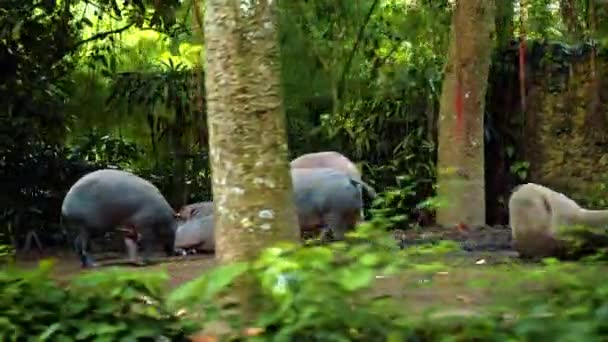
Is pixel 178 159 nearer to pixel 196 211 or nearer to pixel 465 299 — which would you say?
pixel 196 211

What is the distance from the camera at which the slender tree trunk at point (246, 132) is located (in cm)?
296

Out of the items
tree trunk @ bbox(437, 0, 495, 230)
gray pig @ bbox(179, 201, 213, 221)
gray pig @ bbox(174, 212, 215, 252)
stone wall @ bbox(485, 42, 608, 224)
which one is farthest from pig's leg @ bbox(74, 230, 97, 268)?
stone wall @ bbox(485, 42, 608, 224)

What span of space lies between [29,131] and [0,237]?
1.04 m

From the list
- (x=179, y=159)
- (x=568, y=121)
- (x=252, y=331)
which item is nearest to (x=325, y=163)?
(x=179, y=159)

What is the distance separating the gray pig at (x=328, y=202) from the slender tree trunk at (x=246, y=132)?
3.54 m

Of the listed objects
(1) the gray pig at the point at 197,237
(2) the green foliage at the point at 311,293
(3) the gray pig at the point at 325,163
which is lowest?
(1) the gray pig at the point at 197,237

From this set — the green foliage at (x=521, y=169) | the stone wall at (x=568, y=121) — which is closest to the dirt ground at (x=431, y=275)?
the green foliage at (x=521, y=169)

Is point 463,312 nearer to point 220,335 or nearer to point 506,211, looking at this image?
point 220,335

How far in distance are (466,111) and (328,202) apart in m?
1.58

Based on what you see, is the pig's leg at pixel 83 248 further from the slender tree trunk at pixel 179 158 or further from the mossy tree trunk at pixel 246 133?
the mossy tree trunk at pixel 246 133

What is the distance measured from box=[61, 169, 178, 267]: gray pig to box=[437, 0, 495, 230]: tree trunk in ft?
6.75

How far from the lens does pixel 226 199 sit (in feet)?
9.80

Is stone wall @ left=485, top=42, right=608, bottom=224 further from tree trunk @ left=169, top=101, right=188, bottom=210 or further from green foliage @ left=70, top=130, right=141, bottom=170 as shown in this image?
green foliage @ left=70, top=130, right=141, bottom=170

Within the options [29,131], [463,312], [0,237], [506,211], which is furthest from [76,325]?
[506,211]
